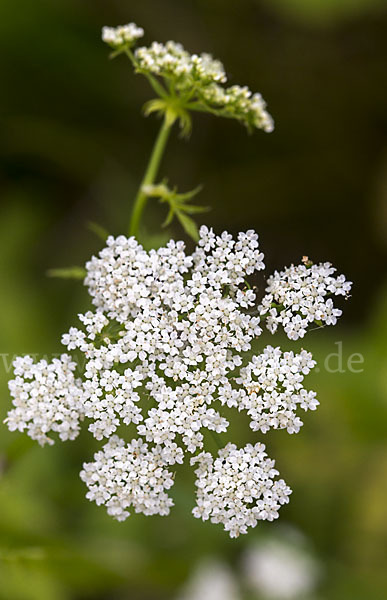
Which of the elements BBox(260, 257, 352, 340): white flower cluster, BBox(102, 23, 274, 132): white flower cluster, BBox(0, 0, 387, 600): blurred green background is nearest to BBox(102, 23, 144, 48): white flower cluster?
BBox(102, 23, 274, 132): white flower cluster

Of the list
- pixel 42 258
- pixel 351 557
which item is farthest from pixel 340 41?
pixel 351 557

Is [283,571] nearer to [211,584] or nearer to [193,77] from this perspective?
[211,584]

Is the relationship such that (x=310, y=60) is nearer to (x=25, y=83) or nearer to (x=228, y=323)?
(x=25, y=83)

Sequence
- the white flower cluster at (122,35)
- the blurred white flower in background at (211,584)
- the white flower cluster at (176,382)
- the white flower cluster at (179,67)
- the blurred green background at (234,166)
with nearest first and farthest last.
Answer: the white flower cluster at (176,382) → the white flower cluster at (179,67) → the white flower cluster at (122,35) → the blurred white flower in background at (211,584) → the blurred green background at (234,166)

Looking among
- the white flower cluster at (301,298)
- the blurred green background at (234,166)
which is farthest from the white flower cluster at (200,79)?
the blurred green background at (234,166)

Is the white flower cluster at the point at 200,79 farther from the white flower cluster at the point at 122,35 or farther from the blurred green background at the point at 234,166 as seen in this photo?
the blurred green background at the point at 234,166

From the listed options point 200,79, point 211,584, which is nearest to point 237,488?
point 200,79

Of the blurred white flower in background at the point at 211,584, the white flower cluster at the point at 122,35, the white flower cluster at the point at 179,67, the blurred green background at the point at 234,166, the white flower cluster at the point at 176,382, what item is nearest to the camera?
the white flower cluster at the point at 176,382

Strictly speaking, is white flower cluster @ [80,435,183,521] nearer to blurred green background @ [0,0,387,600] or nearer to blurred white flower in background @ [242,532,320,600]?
blurred white flower in background @ [242,532,320,600]
